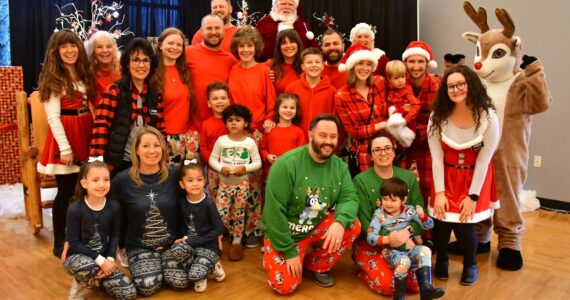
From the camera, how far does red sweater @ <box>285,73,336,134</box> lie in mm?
3320

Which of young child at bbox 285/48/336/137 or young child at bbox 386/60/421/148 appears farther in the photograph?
young child at bbox 285/48/336/137

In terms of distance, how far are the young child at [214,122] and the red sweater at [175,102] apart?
0.47ft

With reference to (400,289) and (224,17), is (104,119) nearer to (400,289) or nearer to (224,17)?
(224,17)

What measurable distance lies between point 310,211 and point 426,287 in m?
0.73

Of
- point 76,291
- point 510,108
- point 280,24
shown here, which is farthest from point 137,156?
point 510,108

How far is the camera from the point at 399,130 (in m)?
3.01

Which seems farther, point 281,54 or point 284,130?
point 281,54

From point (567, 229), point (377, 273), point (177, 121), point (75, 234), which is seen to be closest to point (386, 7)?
point (567, 229)

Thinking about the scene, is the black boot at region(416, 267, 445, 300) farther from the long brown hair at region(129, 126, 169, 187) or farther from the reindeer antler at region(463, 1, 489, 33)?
the reindeer antler at region(463, 1, 489, 33)

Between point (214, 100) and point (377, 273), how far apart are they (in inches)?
58.2

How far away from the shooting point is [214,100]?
3.21 m

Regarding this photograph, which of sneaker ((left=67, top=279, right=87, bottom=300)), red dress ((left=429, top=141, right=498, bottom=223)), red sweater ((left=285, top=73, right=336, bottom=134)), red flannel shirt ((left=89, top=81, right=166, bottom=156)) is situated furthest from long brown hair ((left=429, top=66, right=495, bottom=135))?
sneaker ((left=67, top=279, right=87, bottom=300))

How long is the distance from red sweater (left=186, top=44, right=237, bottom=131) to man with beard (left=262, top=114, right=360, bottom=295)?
852mm

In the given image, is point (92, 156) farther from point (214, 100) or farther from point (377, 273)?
point (377, 273)
